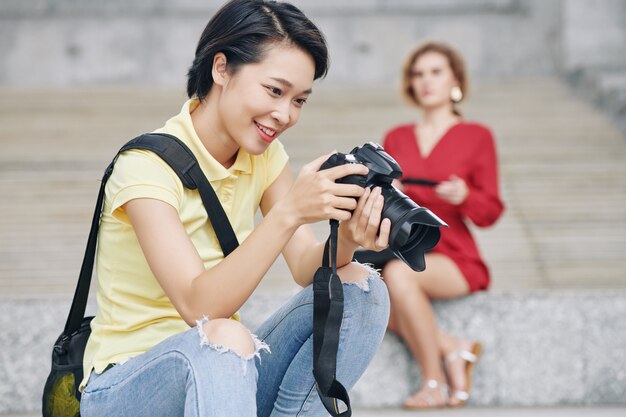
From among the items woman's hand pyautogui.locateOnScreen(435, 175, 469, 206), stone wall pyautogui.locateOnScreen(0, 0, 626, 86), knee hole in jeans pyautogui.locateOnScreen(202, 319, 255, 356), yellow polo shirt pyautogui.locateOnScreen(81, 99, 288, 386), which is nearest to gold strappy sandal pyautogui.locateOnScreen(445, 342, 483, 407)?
woman's hand pyautogui.locateOnScreen(435, 175, 469, 206)

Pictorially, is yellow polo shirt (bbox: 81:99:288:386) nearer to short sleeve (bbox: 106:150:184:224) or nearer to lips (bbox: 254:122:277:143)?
short sleeve (bbox: 106:150:184:224)

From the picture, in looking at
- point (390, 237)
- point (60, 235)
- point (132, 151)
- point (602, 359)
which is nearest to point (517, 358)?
point (602, 359)

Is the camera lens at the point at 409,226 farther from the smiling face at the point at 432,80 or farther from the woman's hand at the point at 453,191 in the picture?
the smiling face at the point at 432,80

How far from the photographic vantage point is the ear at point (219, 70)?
207 centimetres

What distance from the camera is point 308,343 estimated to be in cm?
206

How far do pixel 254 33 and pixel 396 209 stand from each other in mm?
453

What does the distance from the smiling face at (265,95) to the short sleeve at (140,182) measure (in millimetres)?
179

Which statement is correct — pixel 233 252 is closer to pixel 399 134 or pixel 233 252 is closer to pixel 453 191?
pixel 453 191

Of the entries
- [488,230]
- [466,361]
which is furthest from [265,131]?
[488,230]

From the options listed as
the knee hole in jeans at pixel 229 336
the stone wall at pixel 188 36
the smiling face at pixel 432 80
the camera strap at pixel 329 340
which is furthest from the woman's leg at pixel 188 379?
the stone wall at pixel 188 36

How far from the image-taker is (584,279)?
432cm

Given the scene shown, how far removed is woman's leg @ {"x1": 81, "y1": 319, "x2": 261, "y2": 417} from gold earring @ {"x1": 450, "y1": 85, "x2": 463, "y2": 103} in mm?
2255

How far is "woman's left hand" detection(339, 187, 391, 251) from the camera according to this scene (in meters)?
1.91

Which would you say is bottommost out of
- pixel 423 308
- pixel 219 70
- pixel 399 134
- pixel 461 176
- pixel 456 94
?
pixel 423 308
